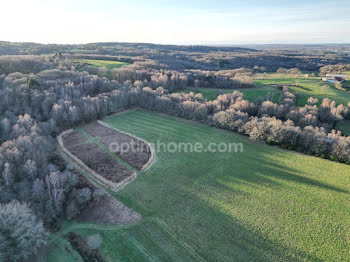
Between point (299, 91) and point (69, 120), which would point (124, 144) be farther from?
point (299, 91)

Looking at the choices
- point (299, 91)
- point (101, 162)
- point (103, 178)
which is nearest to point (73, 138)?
point (101, 162)

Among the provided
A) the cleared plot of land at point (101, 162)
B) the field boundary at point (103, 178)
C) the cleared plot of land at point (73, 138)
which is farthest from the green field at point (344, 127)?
the cleared plot of land at point (73, 138)

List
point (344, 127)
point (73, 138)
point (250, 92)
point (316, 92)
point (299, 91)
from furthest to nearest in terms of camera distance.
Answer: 1. point (250, 92)
2. point (299, 91)
3. point (316, 92)
4. point (344, 127)
5. point (73, 138)

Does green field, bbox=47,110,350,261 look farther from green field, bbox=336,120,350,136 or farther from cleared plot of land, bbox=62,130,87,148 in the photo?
cleared plot of land, bbox=62,130,87,148

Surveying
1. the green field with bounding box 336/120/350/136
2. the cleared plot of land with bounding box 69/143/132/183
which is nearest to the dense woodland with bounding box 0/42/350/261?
the green field with bounding box 336/120/350/136

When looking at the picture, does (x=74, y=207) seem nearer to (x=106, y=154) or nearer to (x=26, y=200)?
(x=26, y=200)

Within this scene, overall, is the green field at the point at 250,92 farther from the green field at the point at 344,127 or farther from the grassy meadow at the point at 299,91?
the green field at the point at 344,127

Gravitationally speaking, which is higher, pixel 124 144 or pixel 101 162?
pixel 124 144

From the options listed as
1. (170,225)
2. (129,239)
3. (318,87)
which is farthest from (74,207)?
(318,87)
